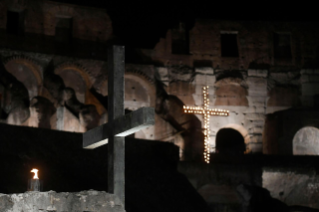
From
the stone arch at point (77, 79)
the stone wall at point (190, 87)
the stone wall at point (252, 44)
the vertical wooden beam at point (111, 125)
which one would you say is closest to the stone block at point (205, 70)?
the stone wall at point (190, 87)

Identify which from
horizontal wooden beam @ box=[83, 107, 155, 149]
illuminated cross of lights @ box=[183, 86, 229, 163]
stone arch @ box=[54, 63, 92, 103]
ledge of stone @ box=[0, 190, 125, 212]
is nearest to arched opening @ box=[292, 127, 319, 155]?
illuminated cross of lights @ box=[183, 86, 229, 163]

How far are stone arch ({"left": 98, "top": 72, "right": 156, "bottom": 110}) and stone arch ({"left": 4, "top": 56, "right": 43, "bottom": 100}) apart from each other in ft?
11.6

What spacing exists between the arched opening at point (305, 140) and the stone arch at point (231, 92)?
2.62m

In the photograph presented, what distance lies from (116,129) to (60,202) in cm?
168

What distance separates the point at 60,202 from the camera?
609 cm

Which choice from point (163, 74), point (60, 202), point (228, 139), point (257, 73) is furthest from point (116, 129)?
point (228, 139)

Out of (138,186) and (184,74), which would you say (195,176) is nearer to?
(138,186)

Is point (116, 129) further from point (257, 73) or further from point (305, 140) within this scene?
point (305, 140)

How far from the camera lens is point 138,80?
22922mm

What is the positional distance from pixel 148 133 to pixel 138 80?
2.27 metres

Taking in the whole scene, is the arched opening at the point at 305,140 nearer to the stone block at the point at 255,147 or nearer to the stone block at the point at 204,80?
the stone block at the point at 255,147

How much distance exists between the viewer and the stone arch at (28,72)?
2117cm

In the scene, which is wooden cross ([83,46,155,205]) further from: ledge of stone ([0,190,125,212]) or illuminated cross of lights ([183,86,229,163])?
illuminated cross of lights ([183,86,229,163])

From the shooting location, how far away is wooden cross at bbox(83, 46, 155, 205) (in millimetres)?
7180
